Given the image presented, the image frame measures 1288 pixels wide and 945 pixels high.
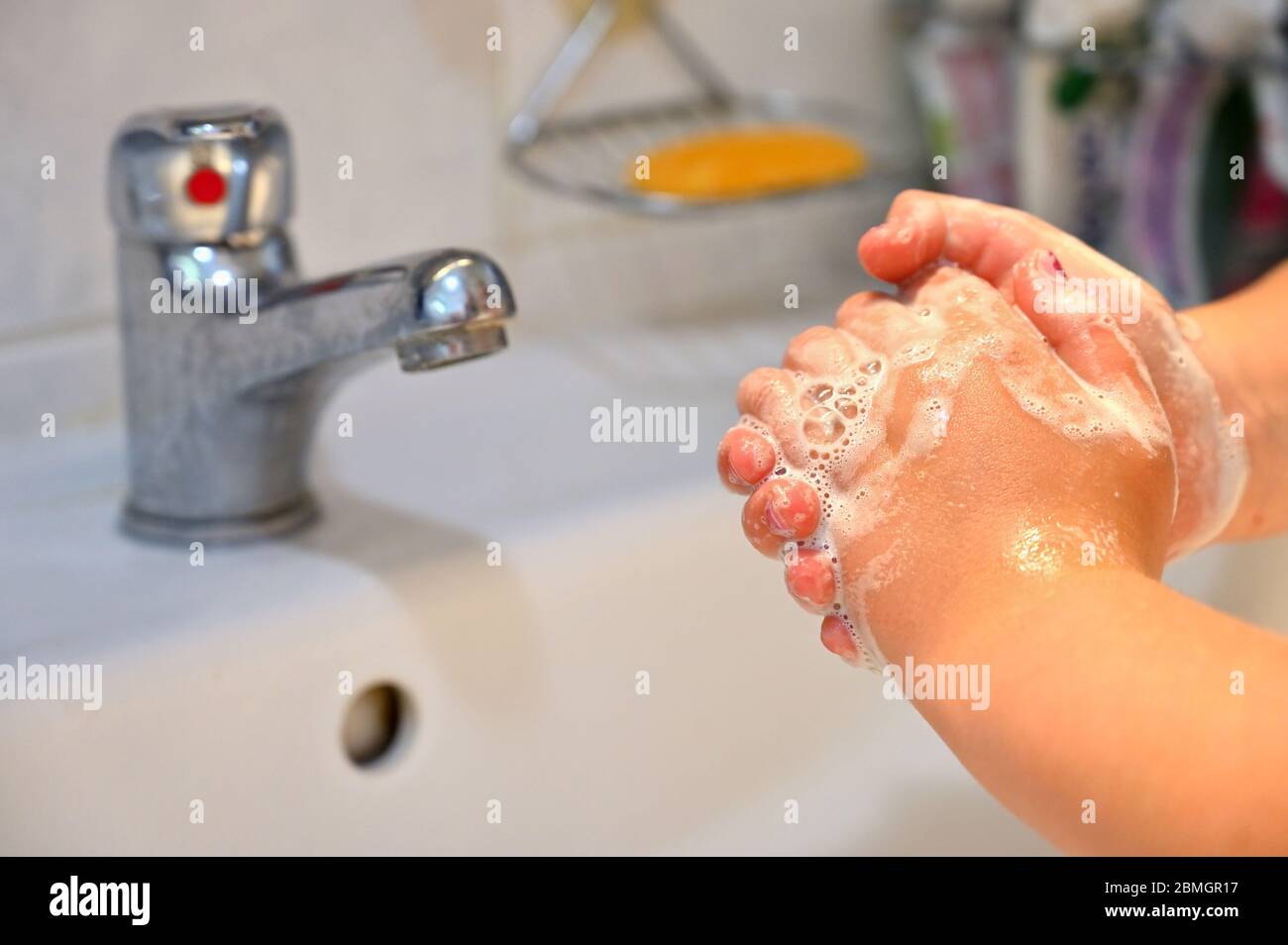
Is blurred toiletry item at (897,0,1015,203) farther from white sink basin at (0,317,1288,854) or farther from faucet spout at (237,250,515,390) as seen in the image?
faucet spout at (237,250,515,390)

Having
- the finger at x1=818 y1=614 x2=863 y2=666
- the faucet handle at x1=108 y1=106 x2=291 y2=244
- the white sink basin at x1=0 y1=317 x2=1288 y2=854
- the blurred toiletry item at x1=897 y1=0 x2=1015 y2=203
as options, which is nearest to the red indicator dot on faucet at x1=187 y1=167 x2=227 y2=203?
the faucet handle at x1=108 y1=106 x2=291 y2=244

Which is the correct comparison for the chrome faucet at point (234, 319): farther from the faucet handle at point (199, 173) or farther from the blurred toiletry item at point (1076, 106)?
the blurred toiletry item at point (1076, 106)

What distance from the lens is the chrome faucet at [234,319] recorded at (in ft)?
1.56

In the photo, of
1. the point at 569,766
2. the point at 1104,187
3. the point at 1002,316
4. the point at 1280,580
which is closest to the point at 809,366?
the point at 1002,316

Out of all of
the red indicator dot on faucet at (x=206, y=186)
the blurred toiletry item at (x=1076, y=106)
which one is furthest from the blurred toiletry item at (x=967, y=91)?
the red indicator dot on faucet at (x=206, y=186)

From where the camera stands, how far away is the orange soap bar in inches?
28.0

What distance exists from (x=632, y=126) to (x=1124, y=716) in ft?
1.56

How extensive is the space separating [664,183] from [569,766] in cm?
28

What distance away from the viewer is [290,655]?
0.51 m

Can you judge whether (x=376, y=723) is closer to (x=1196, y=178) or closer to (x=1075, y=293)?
(x=1075, y=293)

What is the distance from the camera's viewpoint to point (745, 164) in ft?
2.37

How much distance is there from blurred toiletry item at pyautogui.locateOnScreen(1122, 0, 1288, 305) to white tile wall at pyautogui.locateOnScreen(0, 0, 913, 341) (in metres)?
0.15

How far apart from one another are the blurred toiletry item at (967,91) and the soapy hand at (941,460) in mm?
366

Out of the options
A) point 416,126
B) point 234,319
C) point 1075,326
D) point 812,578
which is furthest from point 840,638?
point 416,126
